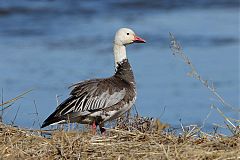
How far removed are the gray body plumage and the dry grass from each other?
1.40 m

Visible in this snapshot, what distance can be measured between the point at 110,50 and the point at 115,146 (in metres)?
9.54

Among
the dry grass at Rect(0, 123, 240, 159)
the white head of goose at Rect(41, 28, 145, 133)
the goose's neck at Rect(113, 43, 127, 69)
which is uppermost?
the goose's neck at Rect(113, 43, 127, 69)

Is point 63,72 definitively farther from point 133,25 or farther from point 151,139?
point 151,139

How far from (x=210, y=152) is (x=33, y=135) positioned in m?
1.39

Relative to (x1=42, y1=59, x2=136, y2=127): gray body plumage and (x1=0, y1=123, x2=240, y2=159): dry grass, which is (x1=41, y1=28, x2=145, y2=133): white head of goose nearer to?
(x1=42, y1=59, x2=136, y2=127): gray body plumage

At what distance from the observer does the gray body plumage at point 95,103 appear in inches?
320

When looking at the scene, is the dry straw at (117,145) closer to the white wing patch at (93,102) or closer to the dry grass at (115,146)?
the dry grass at (115,146)

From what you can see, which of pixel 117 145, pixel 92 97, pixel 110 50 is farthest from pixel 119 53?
pixel 110 50

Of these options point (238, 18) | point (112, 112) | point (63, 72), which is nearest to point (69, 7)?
point (238, 18)

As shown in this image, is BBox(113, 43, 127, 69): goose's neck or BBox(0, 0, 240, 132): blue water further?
BBox(0, 0, 240, 132): blue water

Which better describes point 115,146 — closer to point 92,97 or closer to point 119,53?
point 92,97

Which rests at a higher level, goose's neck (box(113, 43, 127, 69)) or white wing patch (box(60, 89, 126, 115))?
goose's neck (box(113, 43, 127, 69))

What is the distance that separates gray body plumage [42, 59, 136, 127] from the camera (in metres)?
8.12

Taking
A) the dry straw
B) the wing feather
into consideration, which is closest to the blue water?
the wing feather
